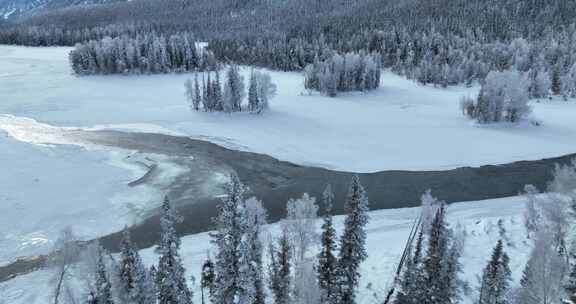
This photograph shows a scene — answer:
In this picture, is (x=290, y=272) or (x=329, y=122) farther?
(x=329, y=122)

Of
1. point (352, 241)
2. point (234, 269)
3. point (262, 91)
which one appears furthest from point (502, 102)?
point (234, 269)

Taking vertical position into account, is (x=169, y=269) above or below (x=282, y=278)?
above

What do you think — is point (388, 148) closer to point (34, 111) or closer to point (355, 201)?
point (355, 201)

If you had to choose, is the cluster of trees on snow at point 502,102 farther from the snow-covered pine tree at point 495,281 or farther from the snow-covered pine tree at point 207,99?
the snow-covered pine tree at point 495,281

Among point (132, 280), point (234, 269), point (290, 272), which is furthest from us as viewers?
point (290, 272)

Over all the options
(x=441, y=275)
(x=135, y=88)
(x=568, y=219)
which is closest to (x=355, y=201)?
(x=441, y=275)

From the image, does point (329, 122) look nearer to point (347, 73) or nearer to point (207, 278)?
point (347, 73)

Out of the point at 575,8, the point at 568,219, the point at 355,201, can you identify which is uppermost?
the point at 575,8

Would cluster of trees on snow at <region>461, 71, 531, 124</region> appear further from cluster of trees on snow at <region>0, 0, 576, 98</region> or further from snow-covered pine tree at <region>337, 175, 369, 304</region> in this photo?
snow-covered pine tree at <region>337, 175, 369, 304</region>
